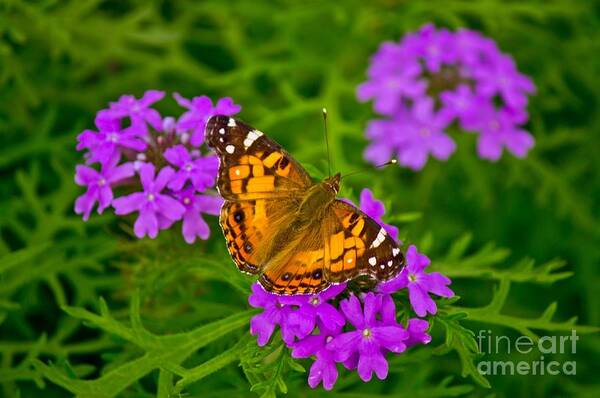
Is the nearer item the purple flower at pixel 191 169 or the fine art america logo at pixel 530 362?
the purple flower at pixel 191 169

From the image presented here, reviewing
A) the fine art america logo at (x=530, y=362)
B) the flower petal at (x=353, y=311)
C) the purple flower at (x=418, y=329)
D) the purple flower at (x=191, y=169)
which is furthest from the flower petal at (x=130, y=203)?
the fine art america logo at (x=530, y=362)

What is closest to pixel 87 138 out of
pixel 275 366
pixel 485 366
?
pixel 275 366

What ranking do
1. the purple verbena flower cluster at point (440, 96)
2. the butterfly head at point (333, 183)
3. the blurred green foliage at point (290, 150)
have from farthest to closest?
the purple verbena flower cluster at point (440, 96)
the blurred green foliage at point (290, 150)
the butterfly head at point (333, 183)

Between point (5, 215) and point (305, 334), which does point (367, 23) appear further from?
point (305, 334)

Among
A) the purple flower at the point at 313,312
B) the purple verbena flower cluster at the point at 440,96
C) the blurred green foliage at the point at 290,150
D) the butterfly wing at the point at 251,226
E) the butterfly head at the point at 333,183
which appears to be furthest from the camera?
the purple verbena flower cluster at the point at 440,96

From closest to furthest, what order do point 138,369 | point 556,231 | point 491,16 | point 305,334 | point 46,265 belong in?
point 305,334 < point 138,369 < point 46,265 < point 491,16 < point 556,231

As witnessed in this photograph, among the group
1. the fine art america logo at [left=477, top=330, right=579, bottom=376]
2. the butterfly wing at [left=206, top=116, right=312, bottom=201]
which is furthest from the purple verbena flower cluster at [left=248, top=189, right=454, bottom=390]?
the fine art america logo at [left=477, top=330, right=579, bottom=376]

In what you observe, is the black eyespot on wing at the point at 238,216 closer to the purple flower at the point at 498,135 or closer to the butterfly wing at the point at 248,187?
the butterfly wing at the point at 248,187

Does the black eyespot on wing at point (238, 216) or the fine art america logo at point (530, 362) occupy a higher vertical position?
the black eyespot on wing at point (238, 216)
